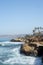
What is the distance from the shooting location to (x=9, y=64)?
26.5 metres

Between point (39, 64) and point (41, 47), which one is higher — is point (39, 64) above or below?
below

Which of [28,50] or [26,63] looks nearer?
[26,63]

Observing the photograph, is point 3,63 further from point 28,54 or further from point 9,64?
point 28,54

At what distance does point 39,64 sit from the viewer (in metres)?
25.9

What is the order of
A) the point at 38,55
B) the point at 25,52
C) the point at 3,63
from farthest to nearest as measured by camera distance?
the point at 25,52 → the point at 38,55 → the point at 3,63

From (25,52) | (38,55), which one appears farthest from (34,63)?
(25,52)

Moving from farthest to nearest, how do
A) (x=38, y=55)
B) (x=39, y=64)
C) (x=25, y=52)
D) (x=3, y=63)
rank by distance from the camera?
(x=25, y=52), (x=38, y=55), (x=3, y=63), (x=39, y=64)

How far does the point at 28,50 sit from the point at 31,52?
2.69ft

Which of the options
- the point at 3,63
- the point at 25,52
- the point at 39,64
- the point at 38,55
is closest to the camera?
the point at 39,64

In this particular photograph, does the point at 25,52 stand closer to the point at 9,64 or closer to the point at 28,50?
the point at 28,50

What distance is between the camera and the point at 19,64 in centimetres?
2602

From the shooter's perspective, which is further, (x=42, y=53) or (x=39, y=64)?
(x=42, y=53)

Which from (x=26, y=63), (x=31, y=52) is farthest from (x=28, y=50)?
(x=26, y=63)

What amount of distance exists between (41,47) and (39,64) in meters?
9.31
